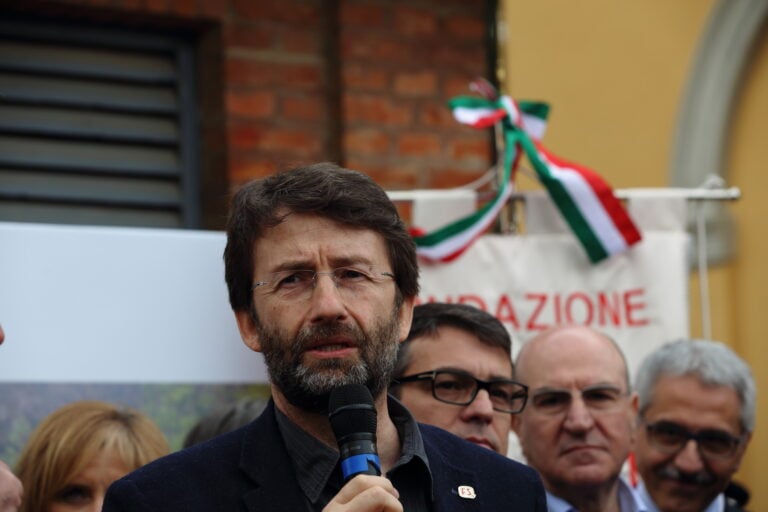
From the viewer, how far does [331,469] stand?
2717 millimetres

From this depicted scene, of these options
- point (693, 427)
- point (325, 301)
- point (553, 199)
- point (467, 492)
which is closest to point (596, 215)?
point (553, 199)

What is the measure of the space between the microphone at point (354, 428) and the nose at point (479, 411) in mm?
1232

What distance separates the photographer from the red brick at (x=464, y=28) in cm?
696

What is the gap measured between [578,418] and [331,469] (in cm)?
168

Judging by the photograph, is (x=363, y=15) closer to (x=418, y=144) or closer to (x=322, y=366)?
(x=418, y=144)

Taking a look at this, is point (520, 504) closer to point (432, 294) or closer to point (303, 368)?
point (303, 368)

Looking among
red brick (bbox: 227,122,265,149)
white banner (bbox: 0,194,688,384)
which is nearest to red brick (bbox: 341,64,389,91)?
red brick (bbox: 227,122,265,149)

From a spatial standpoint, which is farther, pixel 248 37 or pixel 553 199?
pixel 248 37

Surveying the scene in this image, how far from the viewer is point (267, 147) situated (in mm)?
6480

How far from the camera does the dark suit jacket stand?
2.68 metres

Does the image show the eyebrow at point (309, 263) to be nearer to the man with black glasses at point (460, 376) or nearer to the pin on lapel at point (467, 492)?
the pin on lapel at point (467, 492)

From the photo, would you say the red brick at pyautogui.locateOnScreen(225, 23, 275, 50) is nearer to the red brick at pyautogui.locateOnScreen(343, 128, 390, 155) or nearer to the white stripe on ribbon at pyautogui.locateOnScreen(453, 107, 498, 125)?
the red brick at pyautogui.locateOnScreen(343, 128, 390, 155)

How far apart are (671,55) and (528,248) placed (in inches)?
94.4

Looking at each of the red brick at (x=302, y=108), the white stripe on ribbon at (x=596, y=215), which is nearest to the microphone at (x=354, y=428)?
the white stripe on ribbon at (x=596, y=215)
